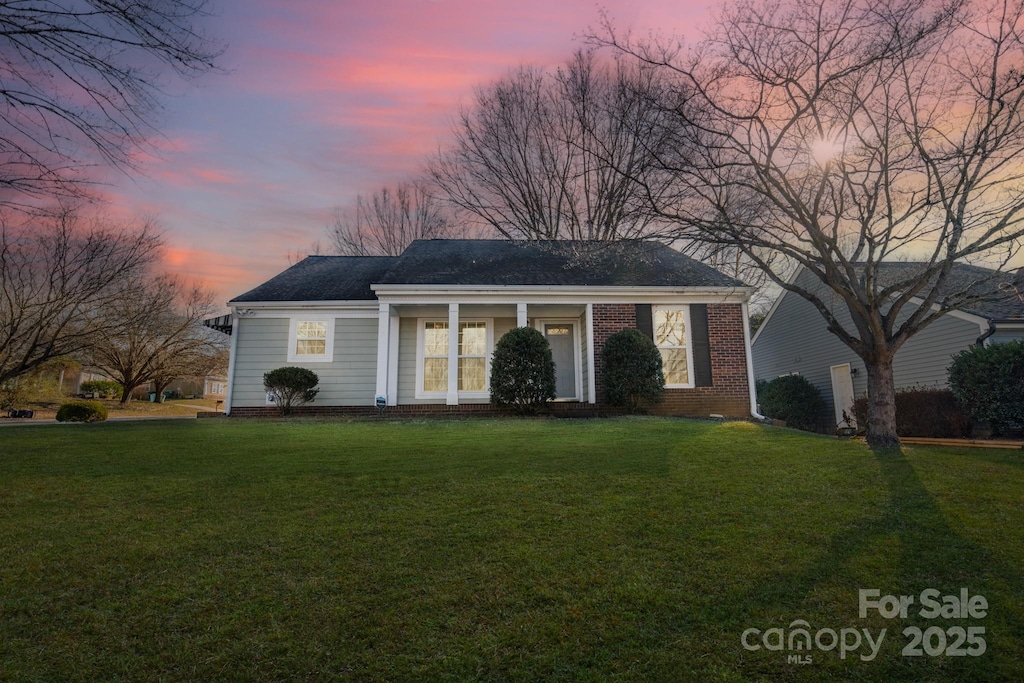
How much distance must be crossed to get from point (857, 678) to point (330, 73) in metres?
10.6

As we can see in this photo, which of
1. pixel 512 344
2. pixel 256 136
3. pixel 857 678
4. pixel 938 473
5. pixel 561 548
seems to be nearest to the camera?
pixel 857 678

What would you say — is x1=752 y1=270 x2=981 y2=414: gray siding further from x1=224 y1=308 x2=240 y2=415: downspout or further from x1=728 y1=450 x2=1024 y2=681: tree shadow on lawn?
x1=224 y1=308 x2=240 y2=415: downspout

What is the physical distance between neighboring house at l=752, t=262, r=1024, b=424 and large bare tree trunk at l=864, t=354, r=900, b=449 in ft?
5.67

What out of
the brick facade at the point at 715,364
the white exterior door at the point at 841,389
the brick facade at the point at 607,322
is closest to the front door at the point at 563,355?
the brick facade at the point at 607,322

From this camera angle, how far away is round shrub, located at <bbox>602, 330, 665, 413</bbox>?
38.1 ft

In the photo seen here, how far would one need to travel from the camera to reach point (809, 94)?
7.88 m

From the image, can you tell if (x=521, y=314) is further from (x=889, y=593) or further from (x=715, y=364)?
(x=889, y=593)

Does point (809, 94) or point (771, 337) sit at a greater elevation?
point (809, 94)

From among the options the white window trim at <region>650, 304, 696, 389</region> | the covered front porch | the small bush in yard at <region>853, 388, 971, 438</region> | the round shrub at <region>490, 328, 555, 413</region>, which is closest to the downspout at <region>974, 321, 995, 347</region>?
the small bush in yard at <region>853, 388, 971, 438</region>

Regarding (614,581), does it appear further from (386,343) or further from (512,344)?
(386,343)

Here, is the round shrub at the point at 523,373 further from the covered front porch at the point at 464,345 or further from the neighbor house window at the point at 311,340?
the neighbor house window at the point at 311,340

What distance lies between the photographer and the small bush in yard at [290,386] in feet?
40.6

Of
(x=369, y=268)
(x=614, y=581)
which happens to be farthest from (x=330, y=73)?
(x=614, y=581)

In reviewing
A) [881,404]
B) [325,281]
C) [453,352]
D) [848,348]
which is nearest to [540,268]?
[453,352]
